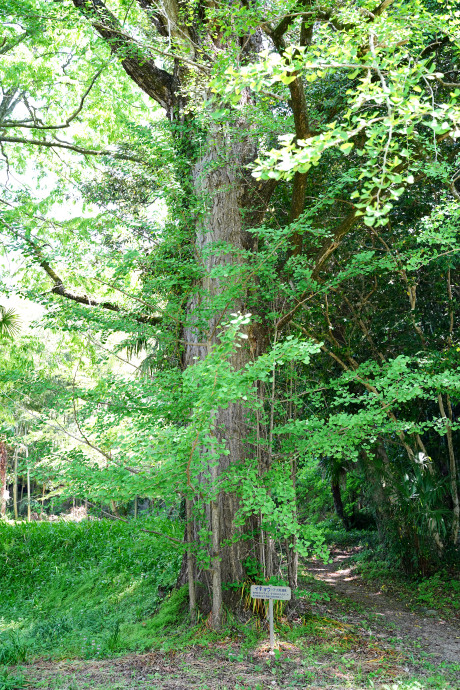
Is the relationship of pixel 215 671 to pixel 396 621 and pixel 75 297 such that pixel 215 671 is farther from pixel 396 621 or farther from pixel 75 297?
pixel 75 297

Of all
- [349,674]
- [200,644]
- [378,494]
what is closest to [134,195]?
[378,494]

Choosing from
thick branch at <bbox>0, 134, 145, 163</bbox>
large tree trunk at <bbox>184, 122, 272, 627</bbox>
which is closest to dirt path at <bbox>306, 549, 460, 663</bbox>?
large tree trunk at <bbox>184, 122, 272, 627</bbox>

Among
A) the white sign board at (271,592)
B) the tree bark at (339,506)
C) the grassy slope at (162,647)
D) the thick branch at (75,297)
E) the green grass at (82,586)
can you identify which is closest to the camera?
the grassy slope at (162,647)

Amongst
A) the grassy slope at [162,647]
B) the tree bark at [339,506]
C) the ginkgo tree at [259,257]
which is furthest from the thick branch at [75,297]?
the tree bark at [339,506]

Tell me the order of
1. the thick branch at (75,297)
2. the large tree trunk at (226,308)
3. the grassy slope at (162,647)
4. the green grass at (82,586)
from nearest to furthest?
the grassy slope at (162,647) < the large tree trunk at (226,308) < the green grass at (82,586) < the thick branch at (75,297)

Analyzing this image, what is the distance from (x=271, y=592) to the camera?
4.42 meters

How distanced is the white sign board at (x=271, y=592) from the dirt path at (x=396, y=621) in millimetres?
1497

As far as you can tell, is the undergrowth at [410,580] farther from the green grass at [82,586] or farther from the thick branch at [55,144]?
the thick branch at [55,144]

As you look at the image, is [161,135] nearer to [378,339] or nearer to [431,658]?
[378,339]

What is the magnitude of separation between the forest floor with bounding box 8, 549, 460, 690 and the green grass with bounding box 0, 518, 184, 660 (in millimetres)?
542

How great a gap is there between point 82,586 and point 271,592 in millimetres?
4703

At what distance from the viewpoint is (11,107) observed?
35.6 feet

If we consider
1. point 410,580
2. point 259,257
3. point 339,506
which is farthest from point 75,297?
point 339,506

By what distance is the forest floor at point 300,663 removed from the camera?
13.1ft
